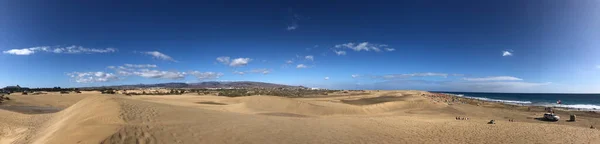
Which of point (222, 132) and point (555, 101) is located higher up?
point (555, 101)

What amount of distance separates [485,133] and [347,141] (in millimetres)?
9863

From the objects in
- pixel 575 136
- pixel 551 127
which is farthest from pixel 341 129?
pixel 551 127

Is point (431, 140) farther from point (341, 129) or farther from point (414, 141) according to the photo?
point (341, 129)

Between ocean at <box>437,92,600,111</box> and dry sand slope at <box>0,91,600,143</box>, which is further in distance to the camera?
ocean at <box>437,92,600,111</box>

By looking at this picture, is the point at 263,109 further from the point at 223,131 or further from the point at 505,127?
the point at 505,127

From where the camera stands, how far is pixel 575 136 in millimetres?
18562

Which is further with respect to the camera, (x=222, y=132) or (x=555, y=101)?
(x=555, y=101)

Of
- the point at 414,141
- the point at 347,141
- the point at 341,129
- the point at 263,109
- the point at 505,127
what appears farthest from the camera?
the point at 263,109

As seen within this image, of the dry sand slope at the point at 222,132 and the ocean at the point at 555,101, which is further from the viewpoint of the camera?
the ocean at the point at 555,101

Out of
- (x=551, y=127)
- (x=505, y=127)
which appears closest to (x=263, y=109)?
(x=505, y=127)

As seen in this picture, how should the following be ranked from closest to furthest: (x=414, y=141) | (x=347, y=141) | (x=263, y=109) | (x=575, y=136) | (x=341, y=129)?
(x=347, y=141), (x=414, y=141), (x=341, y=129), (x=575, y=136), (x=263, y=109)

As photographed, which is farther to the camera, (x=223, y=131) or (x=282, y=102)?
(x=282, y=102)

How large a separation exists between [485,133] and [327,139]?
10558 mm

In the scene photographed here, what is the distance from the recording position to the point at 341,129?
17375mm
